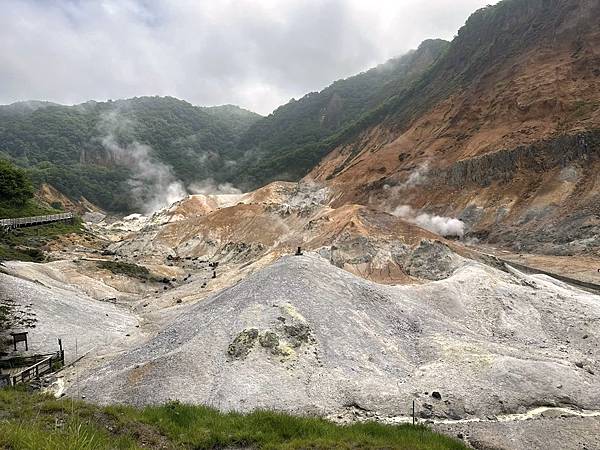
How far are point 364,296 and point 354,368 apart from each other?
625 centimetres

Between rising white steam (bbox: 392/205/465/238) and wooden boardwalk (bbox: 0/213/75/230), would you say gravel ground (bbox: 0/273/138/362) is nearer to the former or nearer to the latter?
wooden boardwalk (bbox: 0/213/75/230)

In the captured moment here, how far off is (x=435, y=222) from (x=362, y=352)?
161 feet

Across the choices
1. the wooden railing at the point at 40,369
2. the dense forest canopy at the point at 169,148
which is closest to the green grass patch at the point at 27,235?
the wooden railing at the point at 40,369

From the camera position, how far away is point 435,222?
66.3m

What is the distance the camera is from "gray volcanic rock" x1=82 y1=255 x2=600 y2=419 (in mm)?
17594

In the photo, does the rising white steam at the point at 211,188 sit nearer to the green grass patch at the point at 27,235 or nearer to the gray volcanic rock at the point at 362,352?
the green grass patch at the point at 27,235

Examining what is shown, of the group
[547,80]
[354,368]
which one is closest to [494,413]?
[354,368]

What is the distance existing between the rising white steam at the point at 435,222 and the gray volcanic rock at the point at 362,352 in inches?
1359

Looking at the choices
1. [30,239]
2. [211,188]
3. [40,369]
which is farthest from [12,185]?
[211,188]

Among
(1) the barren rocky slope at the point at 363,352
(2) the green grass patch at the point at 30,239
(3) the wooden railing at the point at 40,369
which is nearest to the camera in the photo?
(1) the barren rocky slope at the point at 363,352

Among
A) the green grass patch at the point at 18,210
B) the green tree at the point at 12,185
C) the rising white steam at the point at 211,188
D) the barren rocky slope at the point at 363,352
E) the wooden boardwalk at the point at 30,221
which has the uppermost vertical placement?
the rising white steam at the point at 211,188

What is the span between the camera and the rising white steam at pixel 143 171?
500 ft

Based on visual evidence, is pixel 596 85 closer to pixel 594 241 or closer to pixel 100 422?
pixel 594 241

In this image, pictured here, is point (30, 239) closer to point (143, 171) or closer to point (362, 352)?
point (362, 352)
